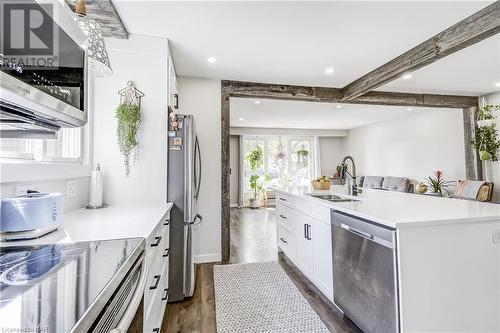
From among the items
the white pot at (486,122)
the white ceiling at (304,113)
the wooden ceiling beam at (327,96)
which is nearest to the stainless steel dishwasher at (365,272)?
the wooden ceiling beam at (327,96)

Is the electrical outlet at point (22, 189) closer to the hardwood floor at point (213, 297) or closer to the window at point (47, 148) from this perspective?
the window at point (47, 148)

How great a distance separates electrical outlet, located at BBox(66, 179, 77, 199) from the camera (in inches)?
71.0

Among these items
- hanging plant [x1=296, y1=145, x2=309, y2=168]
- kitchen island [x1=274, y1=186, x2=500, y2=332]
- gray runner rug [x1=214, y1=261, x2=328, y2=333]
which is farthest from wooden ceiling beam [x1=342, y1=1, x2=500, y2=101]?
hanging plant [x1=296, y1=145, x2=309, y2=168]

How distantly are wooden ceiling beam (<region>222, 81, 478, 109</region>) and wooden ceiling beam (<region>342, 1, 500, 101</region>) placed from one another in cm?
→ 73

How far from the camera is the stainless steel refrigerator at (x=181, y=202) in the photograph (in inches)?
89.0

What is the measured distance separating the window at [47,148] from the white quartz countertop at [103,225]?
1.44ft

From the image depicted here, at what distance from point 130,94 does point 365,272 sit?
8.25 ft

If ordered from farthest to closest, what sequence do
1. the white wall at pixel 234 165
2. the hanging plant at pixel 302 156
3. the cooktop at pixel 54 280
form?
the hanging plant at pixel 302 156, the white wall at pixel 234 165, the cooktop at pixel 54 280

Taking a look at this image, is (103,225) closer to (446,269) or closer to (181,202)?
(181,202)

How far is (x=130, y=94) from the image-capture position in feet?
7.54

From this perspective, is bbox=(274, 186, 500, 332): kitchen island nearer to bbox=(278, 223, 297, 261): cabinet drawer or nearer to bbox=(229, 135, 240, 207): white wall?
bbox=(278, 223, 297, 261): cabinet drawer

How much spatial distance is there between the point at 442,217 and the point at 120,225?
200cm

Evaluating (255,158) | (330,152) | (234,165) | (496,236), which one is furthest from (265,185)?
(496,236)

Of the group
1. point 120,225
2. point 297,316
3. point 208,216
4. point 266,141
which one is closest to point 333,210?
point 297,316
